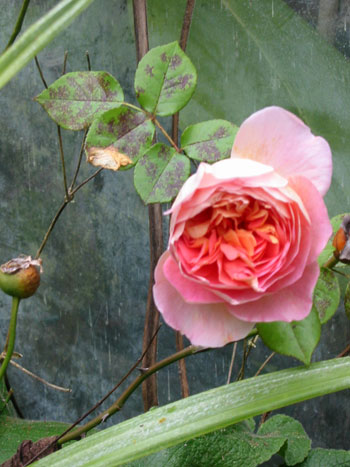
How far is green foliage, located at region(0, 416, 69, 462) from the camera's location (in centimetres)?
62

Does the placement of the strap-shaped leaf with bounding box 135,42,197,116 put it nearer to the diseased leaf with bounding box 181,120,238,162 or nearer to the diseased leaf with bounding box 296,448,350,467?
the diseased leaf with bounding box 181,120,238,162

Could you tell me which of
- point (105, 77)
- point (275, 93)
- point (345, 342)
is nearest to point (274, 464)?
point (345, 342)

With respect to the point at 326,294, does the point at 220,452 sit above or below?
below

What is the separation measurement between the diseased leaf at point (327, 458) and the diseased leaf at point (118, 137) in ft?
1.22

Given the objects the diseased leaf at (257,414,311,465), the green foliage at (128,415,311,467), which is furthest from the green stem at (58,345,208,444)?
the diseased leaf at (257,414,311,465)

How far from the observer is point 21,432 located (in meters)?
0.66

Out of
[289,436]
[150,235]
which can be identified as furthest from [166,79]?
[289,436]

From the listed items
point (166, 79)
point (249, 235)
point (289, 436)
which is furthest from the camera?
point (289, 436)

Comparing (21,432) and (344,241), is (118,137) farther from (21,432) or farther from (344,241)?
(21,432)

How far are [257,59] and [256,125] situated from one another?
0.54 m

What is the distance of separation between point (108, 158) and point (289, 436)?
387 mm

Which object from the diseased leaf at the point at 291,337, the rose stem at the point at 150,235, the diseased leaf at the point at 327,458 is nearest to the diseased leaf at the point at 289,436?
the diseased leaf at the point at 327,458

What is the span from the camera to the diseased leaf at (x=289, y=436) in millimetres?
555

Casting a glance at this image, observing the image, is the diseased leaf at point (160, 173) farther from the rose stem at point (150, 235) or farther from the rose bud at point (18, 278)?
the rose stem at point (150, 235)
